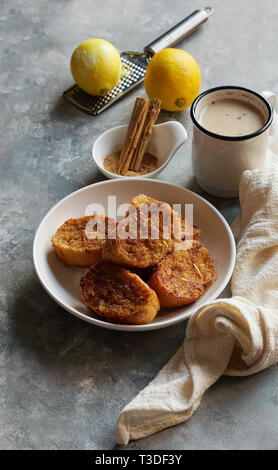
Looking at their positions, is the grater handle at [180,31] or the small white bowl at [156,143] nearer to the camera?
the small white bowl at [156,143]

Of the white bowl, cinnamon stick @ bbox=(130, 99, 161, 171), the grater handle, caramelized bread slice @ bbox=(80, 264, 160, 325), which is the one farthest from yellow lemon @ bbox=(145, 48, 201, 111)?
caramelized bread slice @ bbox=(80, 264, 160, 325)

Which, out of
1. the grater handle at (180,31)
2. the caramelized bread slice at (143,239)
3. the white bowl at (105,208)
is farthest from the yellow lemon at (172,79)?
the caramelized bread slice at (143,239)

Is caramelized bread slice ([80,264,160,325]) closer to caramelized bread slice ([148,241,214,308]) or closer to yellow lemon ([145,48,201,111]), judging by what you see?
caramelized bread slice ([148,241,214,308])

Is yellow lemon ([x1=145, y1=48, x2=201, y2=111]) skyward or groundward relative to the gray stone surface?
skyward

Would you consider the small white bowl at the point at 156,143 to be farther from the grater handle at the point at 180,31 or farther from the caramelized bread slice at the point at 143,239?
the grater handle at the point at 180,31

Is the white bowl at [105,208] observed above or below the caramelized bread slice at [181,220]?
below

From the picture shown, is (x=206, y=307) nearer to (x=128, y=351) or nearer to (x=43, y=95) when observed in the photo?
(x=128, y=351)

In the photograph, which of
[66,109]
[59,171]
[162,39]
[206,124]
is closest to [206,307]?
[206,124]
